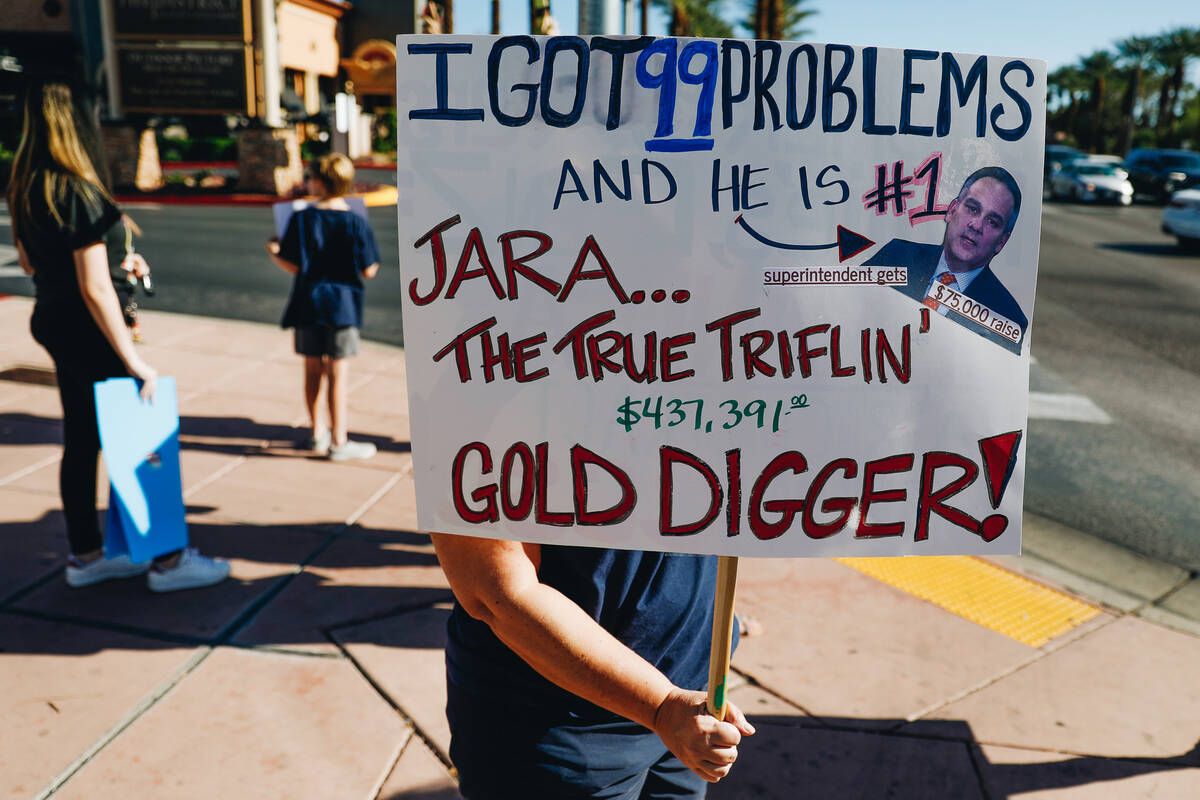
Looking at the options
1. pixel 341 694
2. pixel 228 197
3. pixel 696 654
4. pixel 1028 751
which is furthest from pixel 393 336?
pixel 228 197

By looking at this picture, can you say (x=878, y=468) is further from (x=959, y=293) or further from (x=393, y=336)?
(x=393, y=336)

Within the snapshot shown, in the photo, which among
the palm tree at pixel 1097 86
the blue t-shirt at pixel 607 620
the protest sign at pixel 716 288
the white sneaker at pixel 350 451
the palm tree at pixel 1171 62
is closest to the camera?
the protest sign at pixel 716 288

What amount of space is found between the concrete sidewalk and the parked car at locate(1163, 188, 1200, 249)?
15.4 meters

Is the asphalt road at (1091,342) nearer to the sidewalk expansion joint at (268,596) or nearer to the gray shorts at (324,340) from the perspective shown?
the gray shorts at (324,340)

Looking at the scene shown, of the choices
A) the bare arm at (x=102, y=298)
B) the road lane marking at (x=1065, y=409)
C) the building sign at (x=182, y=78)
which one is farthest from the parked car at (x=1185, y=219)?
the building sign at (x=182, y=78)

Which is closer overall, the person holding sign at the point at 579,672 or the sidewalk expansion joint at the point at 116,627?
the person holding sign at the point at 579,672

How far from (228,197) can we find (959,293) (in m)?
23.8

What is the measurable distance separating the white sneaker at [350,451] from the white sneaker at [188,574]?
62.9 inches

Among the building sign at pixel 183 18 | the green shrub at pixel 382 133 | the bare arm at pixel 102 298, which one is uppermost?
the building sign at pixel 183 18

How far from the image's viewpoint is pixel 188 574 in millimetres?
3980

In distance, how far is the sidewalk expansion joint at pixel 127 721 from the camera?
281 centimetres

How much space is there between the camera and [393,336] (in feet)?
30.2

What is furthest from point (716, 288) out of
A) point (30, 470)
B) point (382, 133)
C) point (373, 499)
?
point (382, 133)

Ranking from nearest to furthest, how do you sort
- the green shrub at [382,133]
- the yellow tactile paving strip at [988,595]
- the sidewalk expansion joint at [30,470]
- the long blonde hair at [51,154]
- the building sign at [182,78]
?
1. the long blonde hair at [51,154]
2. the yellow tactile paving strip at [988,595]
3. the sidewalk expansion joint at [30,470]
4. the building sign at [182,78]
5. the green shrub at [382,133]
